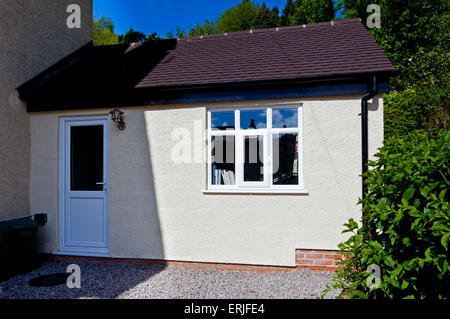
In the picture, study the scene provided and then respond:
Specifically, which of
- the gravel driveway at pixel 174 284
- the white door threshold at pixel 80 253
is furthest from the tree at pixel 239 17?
the gravel driveway at pixel 174 284

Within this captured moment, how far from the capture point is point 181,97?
18.7 ft

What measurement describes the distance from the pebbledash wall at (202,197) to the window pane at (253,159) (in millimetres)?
358

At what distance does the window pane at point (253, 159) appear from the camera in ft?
18.1

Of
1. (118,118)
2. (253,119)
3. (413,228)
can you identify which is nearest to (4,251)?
(118,118)

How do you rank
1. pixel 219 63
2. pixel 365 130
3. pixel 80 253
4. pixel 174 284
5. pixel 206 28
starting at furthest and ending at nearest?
1. pixel 206 28
2. pixel 219 63
3. pixel 80 253
4. pixel 365 130
5. pixel 174 284

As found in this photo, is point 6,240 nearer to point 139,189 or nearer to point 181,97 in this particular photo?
point 139,189

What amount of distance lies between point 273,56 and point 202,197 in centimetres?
306

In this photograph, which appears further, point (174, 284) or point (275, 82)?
point (275, 82)

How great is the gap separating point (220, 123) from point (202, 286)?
8.89 ft

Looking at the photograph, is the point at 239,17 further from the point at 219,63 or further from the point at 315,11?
the point at 219,63

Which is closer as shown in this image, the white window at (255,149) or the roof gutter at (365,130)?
the roof gutter at (365,130)

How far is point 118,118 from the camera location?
575 centimetres

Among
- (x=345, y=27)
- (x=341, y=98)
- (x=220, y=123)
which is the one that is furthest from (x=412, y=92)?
(x=220, y=123)

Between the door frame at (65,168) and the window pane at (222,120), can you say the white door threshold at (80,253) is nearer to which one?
the door frame at (65,168)
